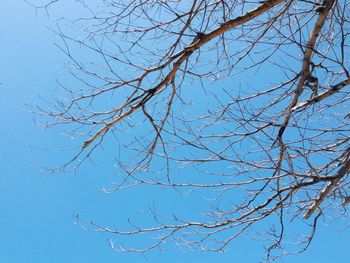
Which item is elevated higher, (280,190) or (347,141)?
(347,141)

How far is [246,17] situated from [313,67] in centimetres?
70

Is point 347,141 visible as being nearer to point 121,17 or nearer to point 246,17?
point 246,17

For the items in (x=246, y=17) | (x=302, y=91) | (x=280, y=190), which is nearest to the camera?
(x=246, y=17)

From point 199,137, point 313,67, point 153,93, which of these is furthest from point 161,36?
point 313,67

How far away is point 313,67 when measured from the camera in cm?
365

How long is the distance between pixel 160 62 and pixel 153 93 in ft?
1.08

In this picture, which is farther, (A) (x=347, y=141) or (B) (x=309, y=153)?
(A) (x=347, y=141)

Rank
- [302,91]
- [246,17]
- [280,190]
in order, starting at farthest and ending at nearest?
[302,91] < [280,190] < [246,17]

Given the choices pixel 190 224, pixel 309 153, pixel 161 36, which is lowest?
pixel 190 224

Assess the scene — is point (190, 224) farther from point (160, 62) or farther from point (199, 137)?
point (160, 62)

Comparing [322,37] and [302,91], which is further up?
[322,37]

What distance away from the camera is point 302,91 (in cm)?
389

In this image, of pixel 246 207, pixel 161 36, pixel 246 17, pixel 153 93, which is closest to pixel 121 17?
pixel 161 36

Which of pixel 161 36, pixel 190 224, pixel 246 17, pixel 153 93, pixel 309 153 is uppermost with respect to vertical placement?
pixel 161 36
